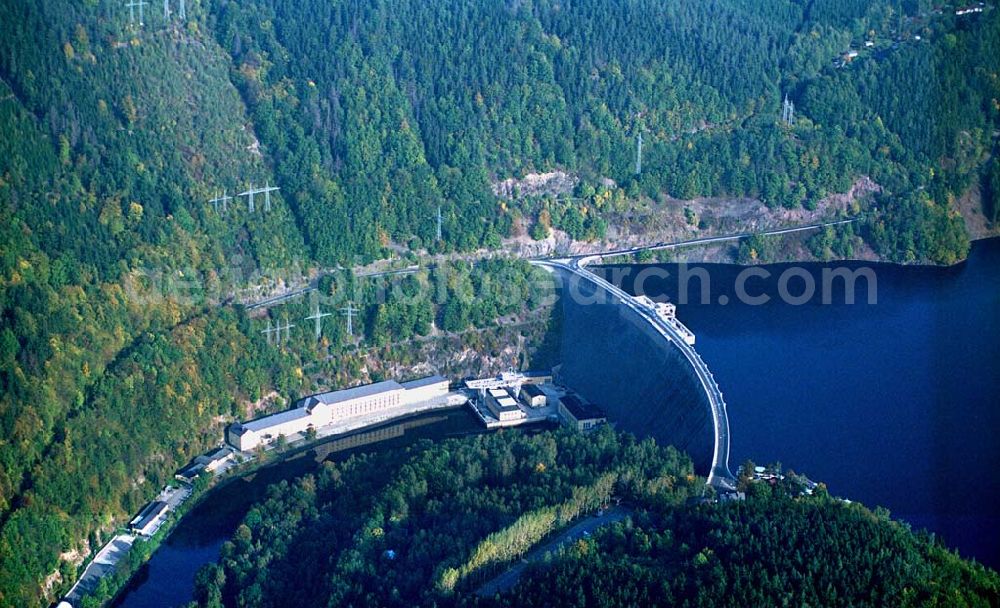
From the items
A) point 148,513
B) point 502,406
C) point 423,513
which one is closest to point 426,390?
point 502,406

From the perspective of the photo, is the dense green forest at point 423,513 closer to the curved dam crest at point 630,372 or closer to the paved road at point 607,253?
the curved dam crest at point 630,372

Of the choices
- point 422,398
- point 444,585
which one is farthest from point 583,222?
point 444,585

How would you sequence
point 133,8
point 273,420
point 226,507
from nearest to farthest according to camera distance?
point 226,507, point 273,420, point 133,8

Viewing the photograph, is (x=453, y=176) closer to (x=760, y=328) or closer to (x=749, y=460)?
(x=760, y=328)

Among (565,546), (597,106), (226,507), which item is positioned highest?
(597,106)

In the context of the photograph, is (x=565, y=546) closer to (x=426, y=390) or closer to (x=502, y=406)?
(x=502, y=406)

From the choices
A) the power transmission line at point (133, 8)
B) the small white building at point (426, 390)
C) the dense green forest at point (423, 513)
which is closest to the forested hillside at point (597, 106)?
the power transmission line at point (133, 8)

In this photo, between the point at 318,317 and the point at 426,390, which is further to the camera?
the point at 318,317
